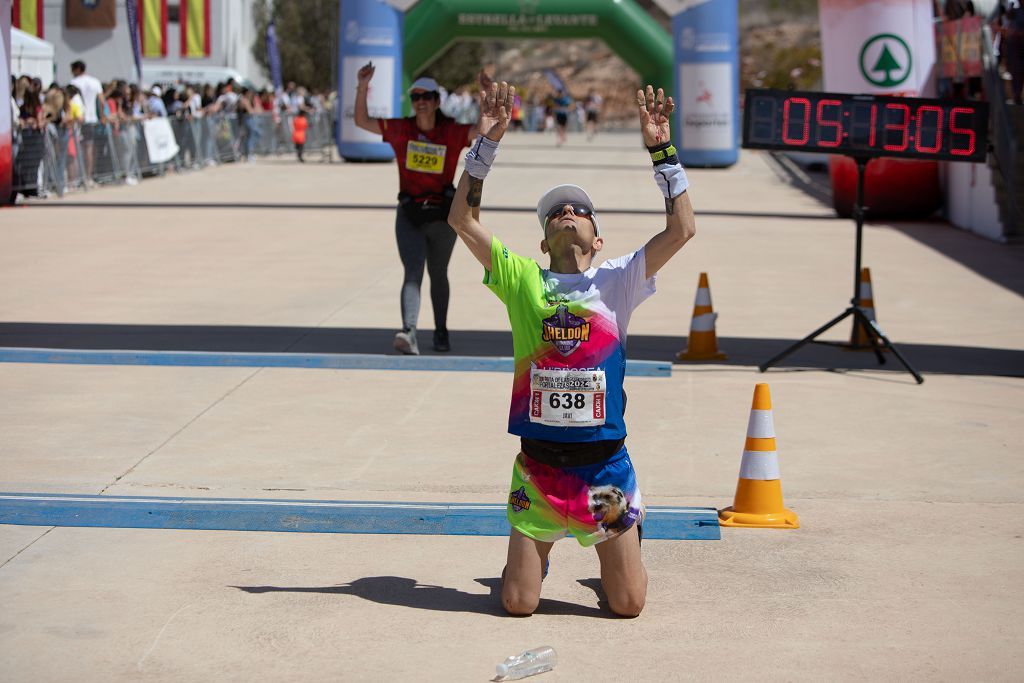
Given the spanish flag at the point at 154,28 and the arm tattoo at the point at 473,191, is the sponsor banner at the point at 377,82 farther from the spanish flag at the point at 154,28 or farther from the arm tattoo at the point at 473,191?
the arm tattoo at the point at 473,191

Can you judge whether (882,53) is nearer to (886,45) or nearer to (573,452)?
(886,45)

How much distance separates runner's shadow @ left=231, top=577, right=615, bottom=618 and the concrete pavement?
20 millimetres

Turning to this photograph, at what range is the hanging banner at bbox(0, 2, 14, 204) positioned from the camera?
1514cm

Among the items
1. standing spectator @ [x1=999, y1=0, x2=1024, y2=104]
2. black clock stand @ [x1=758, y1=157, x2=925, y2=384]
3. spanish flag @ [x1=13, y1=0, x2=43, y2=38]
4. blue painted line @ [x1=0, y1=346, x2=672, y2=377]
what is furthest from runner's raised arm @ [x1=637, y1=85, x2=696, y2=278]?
spanish flag @ [x1=13, y1=0, x2=43, y2=38]

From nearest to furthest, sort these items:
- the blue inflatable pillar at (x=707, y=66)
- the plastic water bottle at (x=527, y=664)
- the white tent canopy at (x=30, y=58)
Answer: the plastic water bottle at (x=527, y=664) < the white tent canopy at (x=30, y=58) < the blue inflatable pillar at (x=707, y=66)

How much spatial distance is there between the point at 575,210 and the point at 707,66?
25.9 m

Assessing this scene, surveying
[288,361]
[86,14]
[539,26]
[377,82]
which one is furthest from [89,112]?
[86,14]

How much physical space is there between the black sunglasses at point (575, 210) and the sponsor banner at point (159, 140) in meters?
22.4

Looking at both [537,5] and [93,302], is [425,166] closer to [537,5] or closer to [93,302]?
[93,302]

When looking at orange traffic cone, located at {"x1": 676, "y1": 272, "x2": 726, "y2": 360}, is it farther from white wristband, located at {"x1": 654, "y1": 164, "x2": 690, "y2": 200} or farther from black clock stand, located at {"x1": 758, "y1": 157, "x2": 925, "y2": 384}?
white wristband, located at {"x1": 654, "y1": 164, "x2": 690, "y2": 200}

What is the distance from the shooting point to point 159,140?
27.3 meters

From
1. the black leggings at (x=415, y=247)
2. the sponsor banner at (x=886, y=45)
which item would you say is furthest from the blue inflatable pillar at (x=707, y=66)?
the black leggings at (x=415, y=247)

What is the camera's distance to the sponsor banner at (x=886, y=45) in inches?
784

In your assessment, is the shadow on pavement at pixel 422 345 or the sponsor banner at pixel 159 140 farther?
the sponsor banner at pixel 159 140
